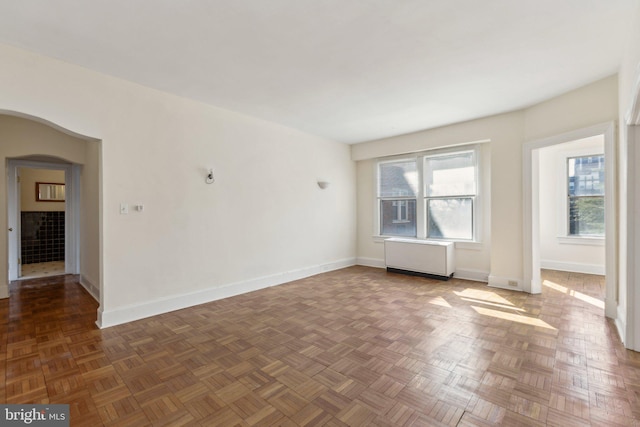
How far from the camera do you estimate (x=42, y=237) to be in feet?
22.2

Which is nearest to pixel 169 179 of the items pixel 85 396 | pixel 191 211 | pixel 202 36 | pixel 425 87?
pixel 191 211

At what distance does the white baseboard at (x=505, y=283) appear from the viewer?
448 centimetres

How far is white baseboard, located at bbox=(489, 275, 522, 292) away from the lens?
4480 millimetres

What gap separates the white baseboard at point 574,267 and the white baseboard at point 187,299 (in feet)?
16.1

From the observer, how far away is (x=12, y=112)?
106 inches

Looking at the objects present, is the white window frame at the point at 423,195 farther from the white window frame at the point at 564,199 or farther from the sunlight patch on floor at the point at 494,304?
the white window frame at the point at 564,199

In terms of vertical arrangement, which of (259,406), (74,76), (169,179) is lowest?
(259,406)

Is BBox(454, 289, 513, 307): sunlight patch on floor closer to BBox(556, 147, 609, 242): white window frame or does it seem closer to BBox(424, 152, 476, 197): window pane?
BBox(424, 152, 476, 197): window pane

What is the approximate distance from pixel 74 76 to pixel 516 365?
482 cm

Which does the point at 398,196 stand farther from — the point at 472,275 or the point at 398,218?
the point at 472,275

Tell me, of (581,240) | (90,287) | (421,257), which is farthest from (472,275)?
(90,287)

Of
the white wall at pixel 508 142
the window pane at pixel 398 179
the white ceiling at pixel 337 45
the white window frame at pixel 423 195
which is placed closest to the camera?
the white ceiling at pixel 337 45

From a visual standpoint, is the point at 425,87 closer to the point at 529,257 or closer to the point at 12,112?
the point at 529,257

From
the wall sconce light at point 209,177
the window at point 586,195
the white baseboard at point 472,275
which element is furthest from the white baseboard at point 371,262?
the wall sconce light at point 209,177
